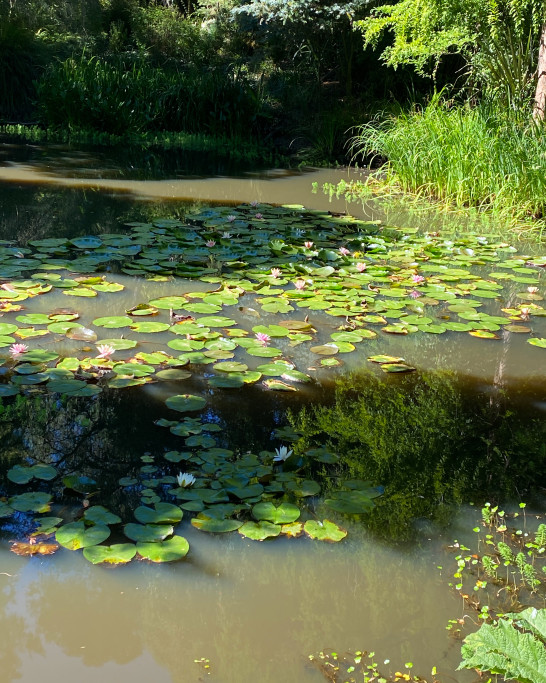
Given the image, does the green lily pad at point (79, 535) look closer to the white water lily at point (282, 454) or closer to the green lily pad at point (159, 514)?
the green lily pad at point (159, 514)

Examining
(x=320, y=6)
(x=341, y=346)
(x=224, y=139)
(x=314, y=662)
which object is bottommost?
(x=314, y=662)

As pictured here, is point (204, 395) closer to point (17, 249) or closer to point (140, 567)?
point (140, 567)

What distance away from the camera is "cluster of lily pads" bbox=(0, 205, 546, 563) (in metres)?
2.00

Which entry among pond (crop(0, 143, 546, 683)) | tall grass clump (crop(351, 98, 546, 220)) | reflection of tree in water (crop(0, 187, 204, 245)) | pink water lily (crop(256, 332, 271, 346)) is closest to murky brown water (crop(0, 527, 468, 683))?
pond (crop(0, 143, 546, 683))

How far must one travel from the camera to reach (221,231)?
17.6 ft

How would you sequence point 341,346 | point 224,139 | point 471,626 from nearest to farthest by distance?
point 471,626, point 341,346, point 224,139

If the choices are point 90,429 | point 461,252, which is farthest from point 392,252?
point 90,429

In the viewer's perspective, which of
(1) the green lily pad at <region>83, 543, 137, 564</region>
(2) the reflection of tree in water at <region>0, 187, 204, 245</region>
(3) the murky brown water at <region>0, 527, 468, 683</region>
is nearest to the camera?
(3) the murky brown water at <region>0, 527, 468, 683</region>

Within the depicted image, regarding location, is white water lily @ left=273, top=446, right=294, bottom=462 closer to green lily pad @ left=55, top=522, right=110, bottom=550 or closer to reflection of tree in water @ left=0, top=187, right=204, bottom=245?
green lily pad @ left=55, top=522, right=110, bottom=550

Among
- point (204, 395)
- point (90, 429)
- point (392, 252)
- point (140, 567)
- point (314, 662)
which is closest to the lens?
point (314, 662)

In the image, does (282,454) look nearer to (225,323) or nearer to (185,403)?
(185,403)

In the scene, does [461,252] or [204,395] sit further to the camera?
[461,252]

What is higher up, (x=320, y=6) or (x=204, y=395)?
(x=320, y=6)

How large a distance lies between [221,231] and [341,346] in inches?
95.0
